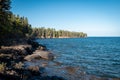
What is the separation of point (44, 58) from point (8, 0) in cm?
1462

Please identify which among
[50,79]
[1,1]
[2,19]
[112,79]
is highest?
[1,1]

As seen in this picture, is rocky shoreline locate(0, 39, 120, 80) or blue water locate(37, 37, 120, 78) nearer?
rocky shoreline locate(0, 39, 120, 80)

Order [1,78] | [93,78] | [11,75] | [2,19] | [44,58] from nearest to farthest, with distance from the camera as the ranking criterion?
1. [1,78]
2. [11,75]
3. [93,78]
4. [44,58]
5. [2,19]

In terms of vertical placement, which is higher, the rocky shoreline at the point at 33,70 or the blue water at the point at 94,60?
the rocky shoreline at the point at 33,70

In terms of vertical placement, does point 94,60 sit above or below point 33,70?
below

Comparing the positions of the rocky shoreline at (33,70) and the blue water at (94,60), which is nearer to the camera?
the rocky shoreline at (33,70)

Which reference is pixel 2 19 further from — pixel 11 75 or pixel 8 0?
pixel 11 75

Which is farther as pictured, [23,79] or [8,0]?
[8,0]

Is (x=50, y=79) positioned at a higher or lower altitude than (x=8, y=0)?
lower

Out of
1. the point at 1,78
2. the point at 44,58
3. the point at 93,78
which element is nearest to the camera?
the point at 1,78

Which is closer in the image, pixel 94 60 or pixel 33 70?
pixel 33 70

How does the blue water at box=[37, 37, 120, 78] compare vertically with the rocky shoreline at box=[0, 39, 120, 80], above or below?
below

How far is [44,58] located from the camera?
121ft

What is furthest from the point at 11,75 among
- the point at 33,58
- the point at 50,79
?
the point at 33,58
